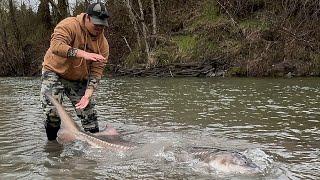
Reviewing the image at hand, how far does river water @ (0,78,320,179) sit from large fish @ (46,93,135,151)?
3.8 inches

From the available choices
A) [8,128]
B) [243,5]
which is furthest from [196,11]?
[8,128]

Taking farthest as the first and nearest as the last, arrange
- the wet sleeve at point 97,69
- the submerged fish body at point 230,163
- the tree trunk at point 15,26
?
the tree trunk at point 15,26
the wet sleeve at point 97,69
the submerged fish body at point 230,163

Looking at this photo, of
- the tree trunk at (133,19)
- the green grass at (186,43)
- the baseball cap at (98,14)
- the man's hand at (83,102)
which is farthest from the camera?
the tree trunk at (133,19)

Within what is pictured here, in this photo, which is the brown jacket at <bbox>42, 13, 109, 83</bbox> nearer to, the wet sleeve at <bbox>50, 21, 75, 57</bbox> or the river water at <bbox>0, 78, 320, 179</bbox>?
the wet sleeve at <bbox>50, 21, 75, 57</bbox>

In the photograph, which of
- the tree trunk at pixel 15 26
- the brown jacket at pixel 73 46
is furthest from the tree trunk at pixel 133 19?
the brown jacket at pixel 73 46

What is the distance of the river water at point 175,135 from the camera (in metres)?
5.47

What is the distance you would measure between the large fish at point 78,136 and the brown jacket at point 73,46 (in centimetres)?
46

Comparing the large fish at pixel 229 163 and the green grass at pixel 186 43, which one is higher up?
the green grass at pixel 186 43

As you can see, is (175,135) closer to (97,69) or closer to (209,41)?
(97,69)

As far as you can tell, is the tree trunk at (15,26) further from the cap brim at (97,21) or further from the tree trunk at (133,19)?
the cap brim at (97,21)

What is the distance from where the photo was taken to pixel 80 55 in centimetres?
617

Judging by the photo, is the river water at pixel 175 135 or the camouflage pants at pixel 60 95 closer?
the river water at pixel 175 135

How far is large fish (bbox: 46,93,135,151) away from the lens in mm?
6262

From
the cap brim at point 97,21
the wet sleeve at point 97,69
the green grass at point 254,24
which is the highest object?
the green grass at point 254,24
